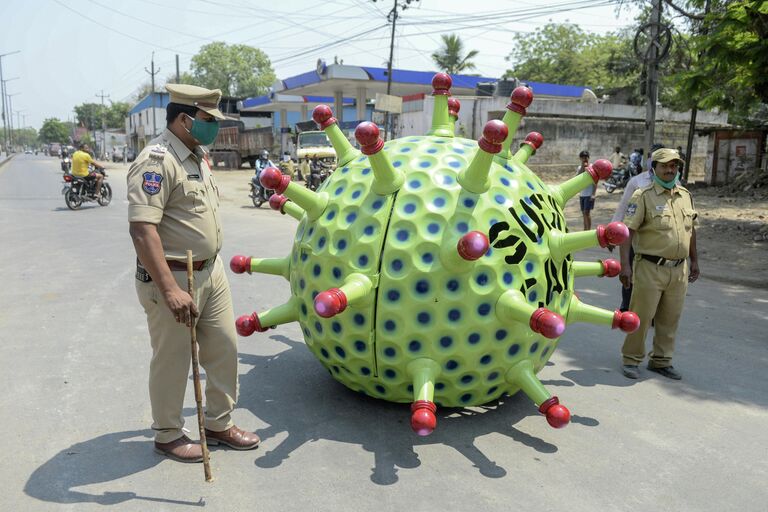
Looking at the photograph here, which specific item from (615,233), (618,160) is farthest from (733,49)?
(618,160)

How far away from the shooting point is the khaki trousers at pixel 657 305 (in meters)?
4.74

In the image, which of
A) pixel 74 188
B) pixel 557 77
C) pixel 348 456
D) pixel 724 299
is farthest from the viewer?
pixel 557 77

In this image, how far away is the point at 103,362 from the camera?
16.1 ft

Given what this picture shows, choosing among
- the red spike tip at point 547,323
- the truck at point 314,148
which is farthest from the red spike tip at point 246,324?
the truck at point 314,148

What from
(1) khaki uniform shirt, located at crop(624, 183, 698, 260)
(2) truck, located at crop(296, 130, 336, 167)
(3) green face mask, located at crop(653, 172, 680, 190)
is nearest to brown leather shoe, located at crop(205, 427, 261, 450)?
(1) khaki uniform shirt, located at crop(624, 183, 698, 260)

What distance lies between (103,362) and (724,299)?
680 centimetres

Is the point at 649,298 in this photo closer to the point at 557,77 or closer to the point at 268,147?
the point at 268,147

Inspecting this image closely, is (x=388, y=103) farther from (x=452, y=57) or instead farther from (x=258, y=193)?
(x=452, y=57)

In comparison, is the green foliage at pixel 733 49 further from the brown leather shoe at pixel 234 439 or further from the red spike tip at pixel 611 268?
the brown leather shoe at pixel 234 439

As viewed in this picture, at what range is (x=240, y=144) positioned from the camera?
36562mm

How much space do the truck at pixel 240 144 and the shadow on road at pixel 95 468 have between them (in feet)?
106

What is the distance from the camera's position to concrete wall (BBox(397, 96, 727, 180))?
79.9ft

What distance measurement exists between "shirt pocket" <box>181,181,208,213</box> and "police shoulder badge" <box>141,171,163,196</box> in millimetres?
141

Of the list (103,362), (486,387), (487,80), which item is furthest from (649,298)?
(487,80)
